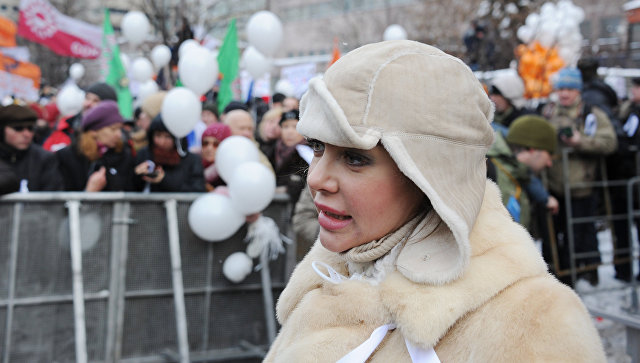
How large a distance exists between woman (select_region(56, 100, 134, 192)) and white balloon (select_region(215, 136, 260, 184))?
0.94 m

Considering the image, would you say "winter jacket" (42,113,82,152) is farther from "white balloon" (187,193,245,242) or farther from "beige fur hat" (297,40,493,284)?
"beige fur hat" (297,40,493,284)

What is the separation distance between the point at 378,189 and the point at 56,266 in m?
3.57

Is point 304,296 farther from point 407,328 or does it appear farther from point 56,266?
point 56,266

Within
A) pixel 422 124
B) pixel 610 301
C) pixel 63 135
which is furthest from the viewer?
pixel 63 135

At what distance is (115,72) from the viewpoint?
35.3 feet

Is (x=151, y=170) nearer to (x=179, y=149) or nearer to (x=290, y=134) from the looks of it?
(x=179, y=149)

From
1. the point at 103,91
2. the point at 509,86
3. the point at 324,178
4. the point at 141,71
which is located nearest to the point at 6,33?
the point at 141,71

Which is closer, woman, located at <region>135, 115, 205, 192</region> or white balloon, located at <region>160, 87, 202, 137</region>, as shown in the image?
woman, located at <region>135, 115, 205, 192</region>

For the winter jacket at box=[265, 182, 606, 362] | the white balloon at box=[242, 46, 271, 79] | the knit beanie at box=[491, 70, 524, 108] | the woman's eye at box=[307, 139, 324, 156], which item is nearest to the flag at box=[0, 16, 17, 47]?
the white balloon at box=[242, 46, 271, 79]

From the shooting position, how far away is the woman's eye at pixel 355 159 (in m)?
1.67

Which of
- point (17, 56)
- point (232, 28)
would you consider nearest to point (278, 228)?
point (232, 28)

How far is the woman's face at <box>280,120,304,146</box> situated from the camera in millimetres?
5688

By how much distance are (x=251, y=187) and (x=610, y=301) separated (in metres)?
4.22

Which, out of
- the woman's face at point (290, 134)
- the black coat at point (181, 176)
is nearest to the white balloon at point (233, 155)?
the black coat at point (181, 176)
